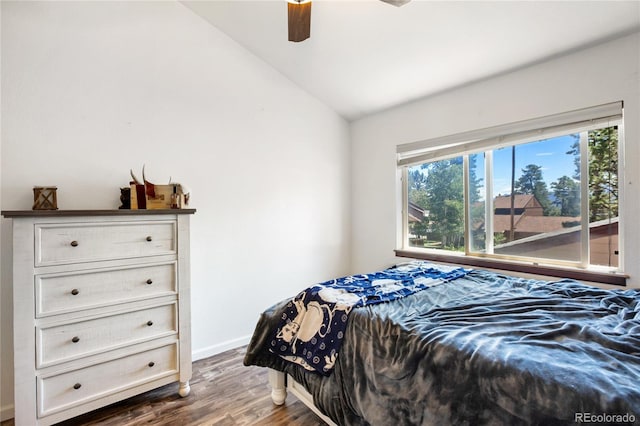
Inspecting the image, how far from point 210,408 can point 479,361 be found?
1618 mm

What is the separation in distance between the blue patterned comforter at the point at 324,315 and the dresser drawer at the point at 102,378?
0.75 metres

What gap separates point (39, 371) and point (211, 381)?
99 centimetres

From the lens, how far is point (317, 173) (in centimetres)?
335

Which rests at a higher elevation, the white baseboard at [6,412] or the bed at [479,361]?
the bed at [479,361]

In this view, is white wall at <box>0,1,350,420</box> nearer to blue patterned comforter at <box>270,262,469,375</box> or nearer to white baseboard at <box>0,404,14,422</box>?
white baseboard at <box>0,404,14,422</box>

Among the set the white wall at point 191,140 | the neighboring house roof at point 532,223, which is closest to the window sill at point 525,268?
the neighboring house roof at point 532,223

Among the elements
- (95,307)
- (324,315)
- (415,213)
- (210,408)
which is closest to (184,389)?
(210,408)

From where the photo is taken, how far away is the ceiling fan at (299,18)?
1539 mm

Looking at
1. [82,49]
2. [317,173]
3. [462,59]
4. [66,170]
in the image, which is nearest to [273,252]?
[317,173]

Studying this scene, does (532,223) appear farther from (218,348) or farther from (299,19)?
(218,348)

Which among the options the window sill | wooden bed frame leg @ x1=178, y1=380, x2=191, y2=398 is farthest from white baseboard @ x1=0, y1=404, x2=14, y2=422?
the window sill

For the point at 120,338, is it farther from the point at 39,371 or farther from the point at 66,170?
the point at 66,170

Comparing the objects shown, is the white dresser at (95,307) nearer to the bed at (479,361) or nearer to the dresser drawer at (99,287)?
the dresser drawer at (99,287)

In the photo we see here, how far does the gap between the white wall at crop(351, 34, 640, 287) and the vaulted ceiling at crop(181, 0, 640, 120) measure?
0.11 metres
